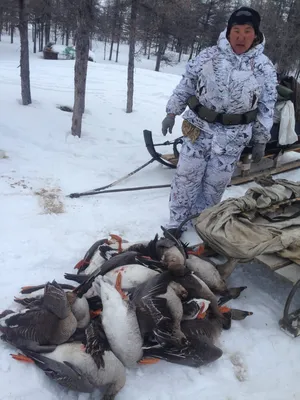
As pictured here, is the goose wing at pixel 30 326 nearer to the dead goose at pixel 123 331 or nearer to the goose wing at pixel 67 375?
the goose wing at pixel 67 375

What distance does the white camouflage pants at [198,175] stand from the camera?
4.27 meters

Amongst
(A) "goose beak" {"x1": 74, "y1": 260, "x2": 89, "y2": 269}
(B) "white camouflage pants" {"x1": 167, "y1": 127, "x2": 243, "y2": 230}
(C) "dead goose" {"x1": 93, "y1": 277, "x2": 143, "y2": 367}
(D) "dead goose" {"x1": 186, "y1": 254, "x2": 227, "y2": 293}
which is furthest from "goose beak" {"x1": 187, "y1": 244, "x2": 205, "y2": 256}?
(C) "dead goose" {"x1": 93, "y1": 277, "x2": 143, "y2": 367}

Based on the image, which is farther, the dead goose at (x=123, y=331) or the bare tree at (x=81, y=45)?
the bare tree at (x=81, y=45)

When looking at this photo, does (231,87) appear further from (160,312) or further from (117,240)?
(160,312)

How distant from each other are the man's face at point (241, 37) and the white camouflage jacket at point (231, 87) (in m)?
0.05

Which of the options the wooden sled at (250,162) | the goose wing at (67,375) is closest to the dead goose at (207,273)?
the goose wing at (67,375)

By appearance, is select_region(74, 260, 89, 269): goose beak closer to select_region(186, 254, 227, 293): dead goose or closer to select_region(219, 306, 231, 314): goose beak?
select_region(186, 254, 227, 293): dead goose

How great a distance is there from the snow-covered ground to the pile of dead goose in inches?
5.2

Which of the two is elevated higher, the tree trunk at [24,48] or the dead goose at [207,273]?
the tree trunk at [24,48]

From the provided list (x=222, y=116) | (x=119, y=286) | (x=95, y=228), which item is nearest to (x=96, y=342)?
(x=119, y=286)

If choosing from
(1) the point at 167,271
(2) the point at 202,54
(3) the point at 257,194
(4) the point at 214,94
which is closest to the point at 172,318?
(1) the point at 167,271

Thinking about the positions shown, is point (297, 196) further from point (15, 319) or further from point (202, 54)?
point (15, 319)

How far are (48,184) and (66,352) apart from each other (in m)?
3.47

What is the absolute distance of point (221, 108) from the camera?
399 cm
